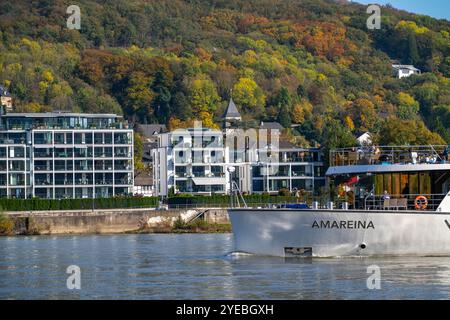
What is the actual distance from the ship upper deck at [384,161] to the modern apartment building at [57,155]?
214 ft

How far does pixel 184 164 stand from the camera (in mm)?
125750

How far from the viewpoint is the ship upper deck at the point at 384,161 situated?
48219 mm

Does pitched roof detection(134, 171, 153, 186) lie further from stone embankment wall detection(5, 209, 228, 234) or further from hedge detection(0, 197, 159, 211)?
stone embankment wall detection(5, 209, 228, 234)

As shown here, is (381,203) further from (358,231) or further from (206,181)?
(206,181)

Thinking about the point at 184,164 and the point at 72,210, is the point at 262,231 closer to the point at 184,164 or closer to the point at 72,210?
the point at 72,210

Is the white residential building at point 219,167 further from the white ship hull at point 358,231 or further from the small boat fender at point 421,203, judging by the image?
the white ship hull at point 358,231

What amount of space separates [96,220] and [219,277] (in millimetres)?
50467

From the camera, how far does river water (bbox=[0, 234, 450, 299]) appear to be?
38969mm

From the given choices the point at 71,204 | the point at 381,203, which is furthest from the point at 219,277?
the point at 71,204

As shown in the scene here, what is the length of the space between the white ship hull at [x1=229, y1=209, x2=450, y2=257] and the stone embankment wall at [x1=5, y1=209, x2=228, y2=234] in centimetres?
4582

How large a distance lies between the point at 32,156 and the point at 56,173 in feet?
8.28

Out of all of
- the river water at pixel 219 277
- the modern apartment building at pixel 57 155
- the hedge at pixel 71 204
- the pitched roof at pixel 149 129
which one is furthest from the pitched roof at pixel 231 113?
the river water at pixel 219 277
